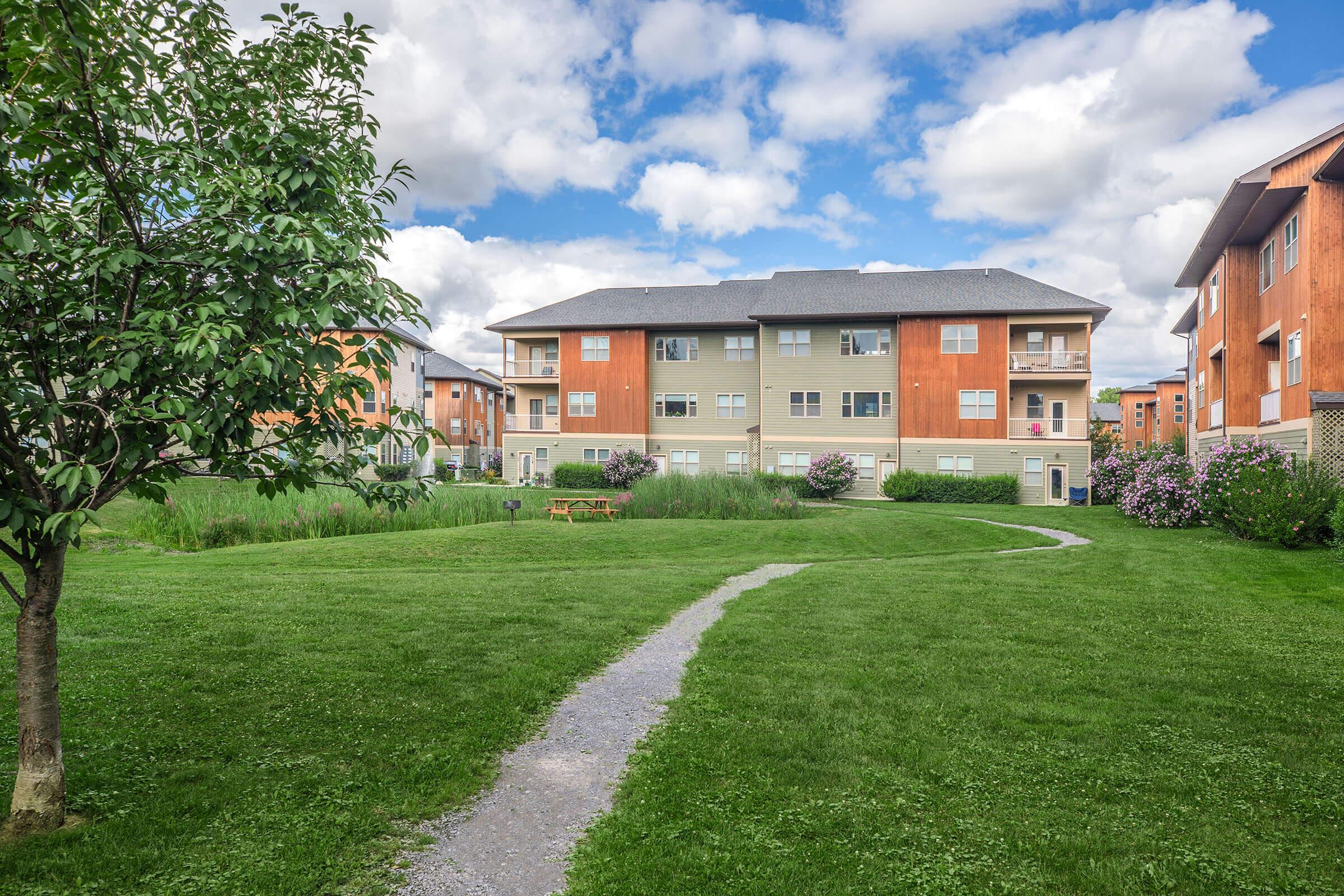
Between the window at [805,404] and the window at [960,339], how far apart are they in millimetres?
6580

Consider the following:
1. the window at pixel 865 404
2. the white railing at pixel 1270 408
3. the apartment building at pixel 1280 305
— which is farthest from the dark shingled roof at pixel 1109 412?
the white railing at pixel 1270 408

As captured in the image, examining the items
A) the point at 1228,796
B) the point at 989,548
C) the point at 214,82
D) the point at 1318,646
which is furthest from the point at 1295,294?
the point at 214,82

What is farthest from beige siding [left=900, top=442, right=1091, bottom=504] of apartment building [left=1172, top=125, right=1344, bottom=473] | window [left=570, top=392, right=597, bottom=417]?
window [left=570, top=392, right=597, bottom=417]

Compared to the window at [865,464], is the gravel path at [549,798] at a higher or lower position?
lower

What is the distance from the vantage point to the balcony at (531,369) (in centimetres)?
4362

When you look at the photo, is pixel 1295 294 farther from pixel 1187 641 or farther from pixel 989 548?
pixel 1187 641

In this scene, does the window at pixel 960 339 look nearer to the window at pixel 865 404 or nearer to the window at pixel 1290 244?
the window at pixel 865 404

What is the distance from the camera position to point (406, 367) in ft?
199

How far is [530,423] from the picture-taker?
A: 43.5 metres

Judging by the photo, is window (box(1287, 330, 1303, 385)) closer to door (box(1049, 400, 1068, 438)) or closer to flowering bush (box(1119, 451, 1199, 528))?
flowering bush (box(1119, 451, 1199, 528))

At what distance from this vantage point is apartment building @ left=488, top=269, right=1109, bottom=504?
36.5 metres

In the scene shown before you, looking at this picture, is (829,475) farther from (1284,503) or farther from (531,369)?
(1284,503)

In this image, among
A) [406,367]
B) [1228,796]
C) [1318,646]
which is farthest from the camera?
[406,367]

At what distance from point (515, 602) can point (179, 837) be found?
6723 mm
